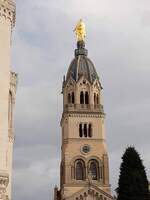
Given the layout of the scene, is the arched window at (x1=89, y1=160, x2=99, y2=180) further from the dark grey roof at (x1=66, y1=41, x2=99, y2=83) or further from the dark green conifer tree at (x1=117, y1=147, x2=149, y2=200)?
the dark green conifer tree at (x1=117, y1=147, x2=149, y2=200)

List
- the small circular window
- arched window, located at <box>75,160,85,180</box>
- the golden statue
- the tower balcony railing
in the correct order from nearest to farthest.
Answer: arched window, located at <box>75,160,85,180</box>, the small circular window, the tower balcony railing, the golden statue

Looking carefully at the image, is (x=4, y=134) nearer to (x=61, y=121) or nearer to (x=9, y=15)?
(x=9, y=15)

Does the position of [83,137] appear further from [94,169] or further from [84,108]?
[94,169]

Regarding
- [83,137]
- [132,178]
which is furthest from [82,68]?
[132,178]

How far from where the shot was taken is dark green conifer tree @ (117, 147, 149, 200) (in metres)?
50.5

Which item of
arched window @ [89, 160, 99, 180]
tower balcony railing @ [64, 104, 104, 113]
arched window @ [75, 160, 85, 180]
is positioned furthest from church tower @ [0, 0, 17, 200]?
tower balcony railing @ [64, 104, 104, 113]

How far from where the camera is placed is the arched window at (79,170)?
3531 inches

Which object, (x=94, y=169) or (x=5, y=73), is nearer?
(x=5, y=73)

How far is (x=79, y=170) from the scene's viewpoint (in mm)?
90062

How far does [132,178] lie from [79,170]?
131 feet

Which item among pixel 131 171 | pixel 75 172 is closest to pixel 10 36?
pixel 131 171

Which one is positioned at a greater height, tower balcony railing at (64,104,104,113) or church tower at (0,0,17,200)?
tower balcony railing at (64,104,104,113)

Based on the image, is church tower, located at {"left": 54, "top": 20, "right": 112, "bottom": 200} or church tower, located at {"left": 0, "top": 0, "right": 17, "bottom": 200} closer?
church tower, located at {"left": 0, "top": 0, "right": 17, "bottom": 200}

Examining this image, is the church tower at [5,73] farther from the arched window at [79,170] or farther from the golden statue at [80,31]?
the golden statue at [80,31]
